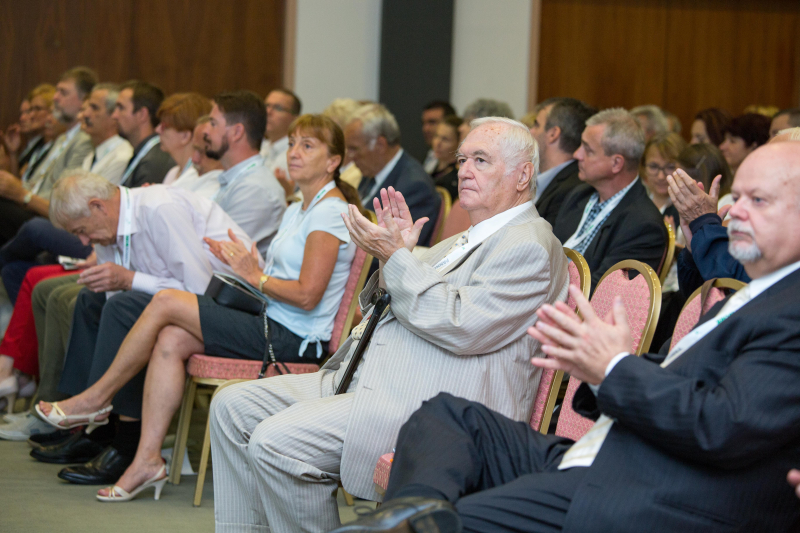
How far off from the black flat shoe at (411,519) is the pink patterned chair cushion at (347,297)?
1470 millimetres

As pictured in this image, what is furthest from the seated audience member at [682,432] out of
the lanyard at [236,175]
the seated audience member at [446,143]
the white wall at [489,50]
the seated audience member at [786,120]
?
the white wall at [489,50]

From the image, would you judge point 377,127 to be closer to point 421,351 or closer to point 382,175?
point 382,175

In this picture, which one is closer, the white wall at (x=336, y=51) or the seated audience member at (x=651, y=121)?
the seated audience member at (x=651, y=121)

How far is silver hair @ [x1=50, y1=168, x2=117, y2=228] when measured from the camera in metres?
2.96

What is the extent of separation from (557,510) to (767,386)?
0.41 meters

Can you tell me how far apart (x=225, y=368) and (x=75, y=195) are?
86 cm

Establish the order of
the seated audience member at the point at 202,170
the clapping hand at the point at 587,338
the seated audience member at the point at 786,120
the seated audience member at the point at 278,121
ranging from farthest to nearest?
the seated audience member at the point at 278,121
the seated audience member at the point at 786,120
the seated audience member at the point at 202,170
the clapping hand at the point at 587,338

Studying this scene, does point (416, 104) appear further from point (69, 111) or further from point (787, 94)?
point (787, 94)

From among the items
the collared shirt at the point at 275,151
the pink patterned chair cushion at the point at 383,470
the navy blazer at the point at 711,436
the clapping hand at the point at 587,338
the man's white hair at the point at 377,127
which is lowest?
the pink patterned chair cushion at the point at 383,470

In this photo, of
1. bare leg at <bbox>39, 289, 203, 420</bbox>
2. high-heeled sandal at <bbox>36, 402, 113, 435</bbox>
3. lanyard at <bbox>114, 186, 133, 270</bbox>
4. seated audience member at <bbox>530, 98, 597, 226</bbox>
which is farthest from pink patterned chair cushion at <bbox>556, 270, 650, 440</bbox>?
lanyard at <bbox>114, 186, 133, 270</bbox>

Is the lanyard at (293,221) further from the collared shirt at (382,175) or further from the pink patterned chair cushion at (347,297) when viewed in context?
the collared shirt at (382,175)

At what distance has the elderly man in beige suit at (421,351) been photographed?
76.2 inches

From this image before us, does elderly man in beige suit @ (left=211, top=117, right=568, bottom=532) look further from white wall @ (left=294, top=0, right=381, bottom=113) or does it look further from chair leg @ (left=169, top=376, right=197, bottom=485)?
white wall @ (left=294, top=0, right=381, bottom=113)

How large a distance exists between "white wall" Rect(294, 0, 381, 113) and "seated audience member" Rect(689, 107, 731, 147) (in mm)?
2839
